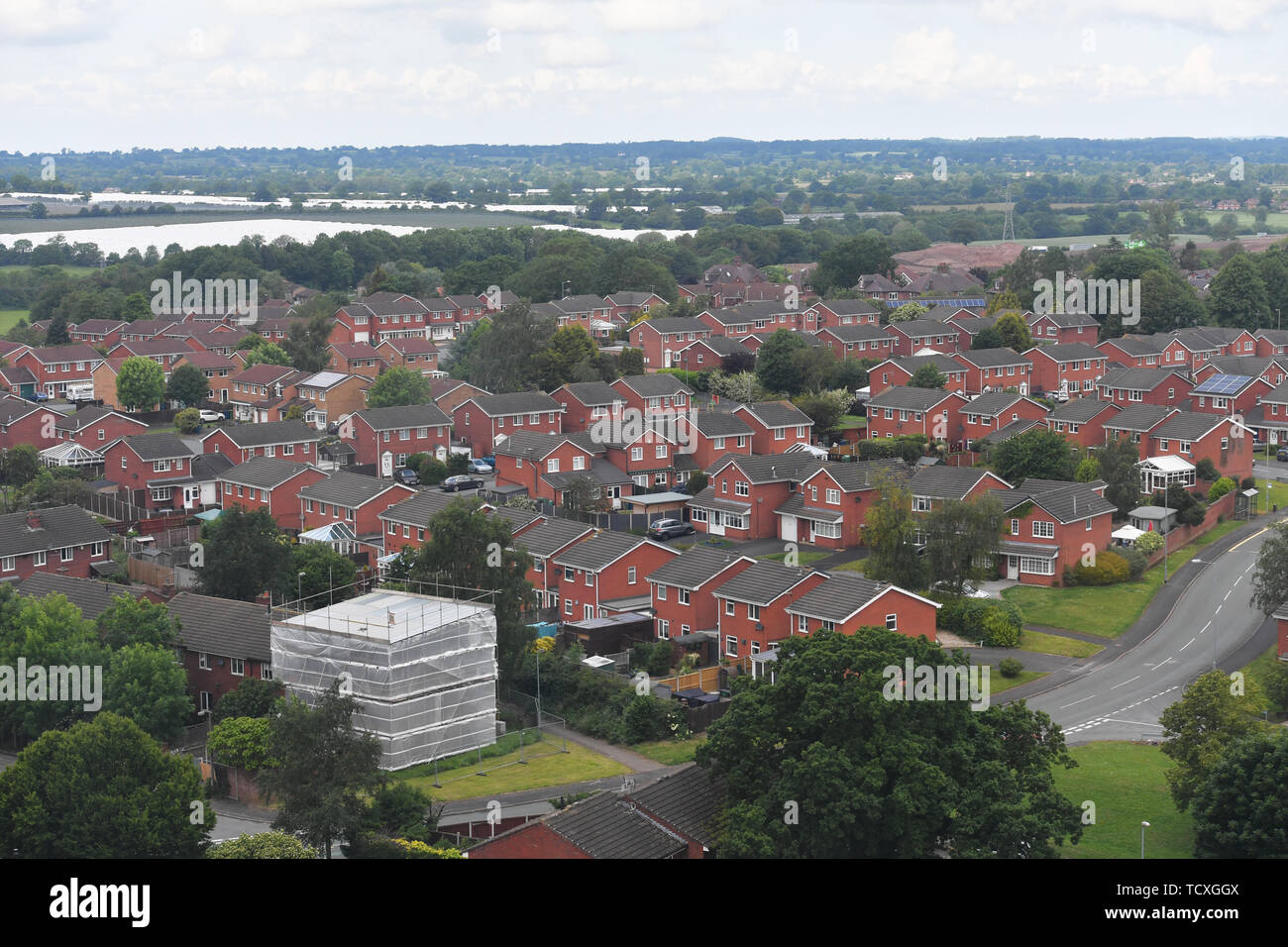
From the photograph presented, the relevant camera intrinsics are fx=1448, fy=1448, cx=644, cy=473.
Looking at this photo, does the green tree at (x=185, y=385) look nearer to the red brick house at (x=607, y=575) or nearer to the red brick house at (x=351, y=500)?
the red brick house at (x=351, y=500)

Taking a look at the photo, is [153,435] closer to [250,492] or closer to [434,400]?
[250,492]

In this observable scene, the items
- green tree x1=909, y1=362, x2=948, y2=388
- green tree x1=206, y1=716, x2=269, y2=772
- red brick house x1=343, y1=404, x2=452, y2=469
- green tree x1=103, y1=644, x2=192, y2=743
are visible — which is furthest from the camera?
green tree x1=909, y1=362, x2=948, y2=388

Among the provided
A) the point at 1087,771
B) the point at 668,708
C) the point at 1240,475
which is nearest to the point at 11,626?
the point at 668,708

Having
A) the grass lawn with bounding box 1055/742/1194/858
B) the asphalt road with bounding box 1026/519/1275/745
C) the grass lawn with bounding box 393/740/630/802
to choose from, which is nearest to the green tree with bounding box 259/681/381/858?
the grass lawn with bounding box 393/740/630/802

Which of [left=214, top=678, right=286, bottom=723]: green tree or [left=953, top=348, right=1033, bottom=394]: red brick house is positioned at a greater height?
[left=953, top=348, right=1033, bottom=394]: red brick house

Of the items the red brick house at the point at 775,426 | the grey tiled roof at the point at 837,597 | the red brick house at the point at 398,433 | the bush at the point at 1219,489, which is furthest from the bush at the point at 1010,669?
the red brick house at the point at 398,433

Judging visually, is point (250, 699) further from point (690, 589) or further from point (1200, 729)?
point (1200, 729)

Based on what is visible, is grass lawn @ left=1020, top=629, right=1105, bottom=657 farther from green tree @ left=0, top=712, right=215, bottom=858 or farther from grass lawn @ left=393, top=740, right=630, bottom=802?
green tree @ left=0, top=712, right=215, bottom=858
